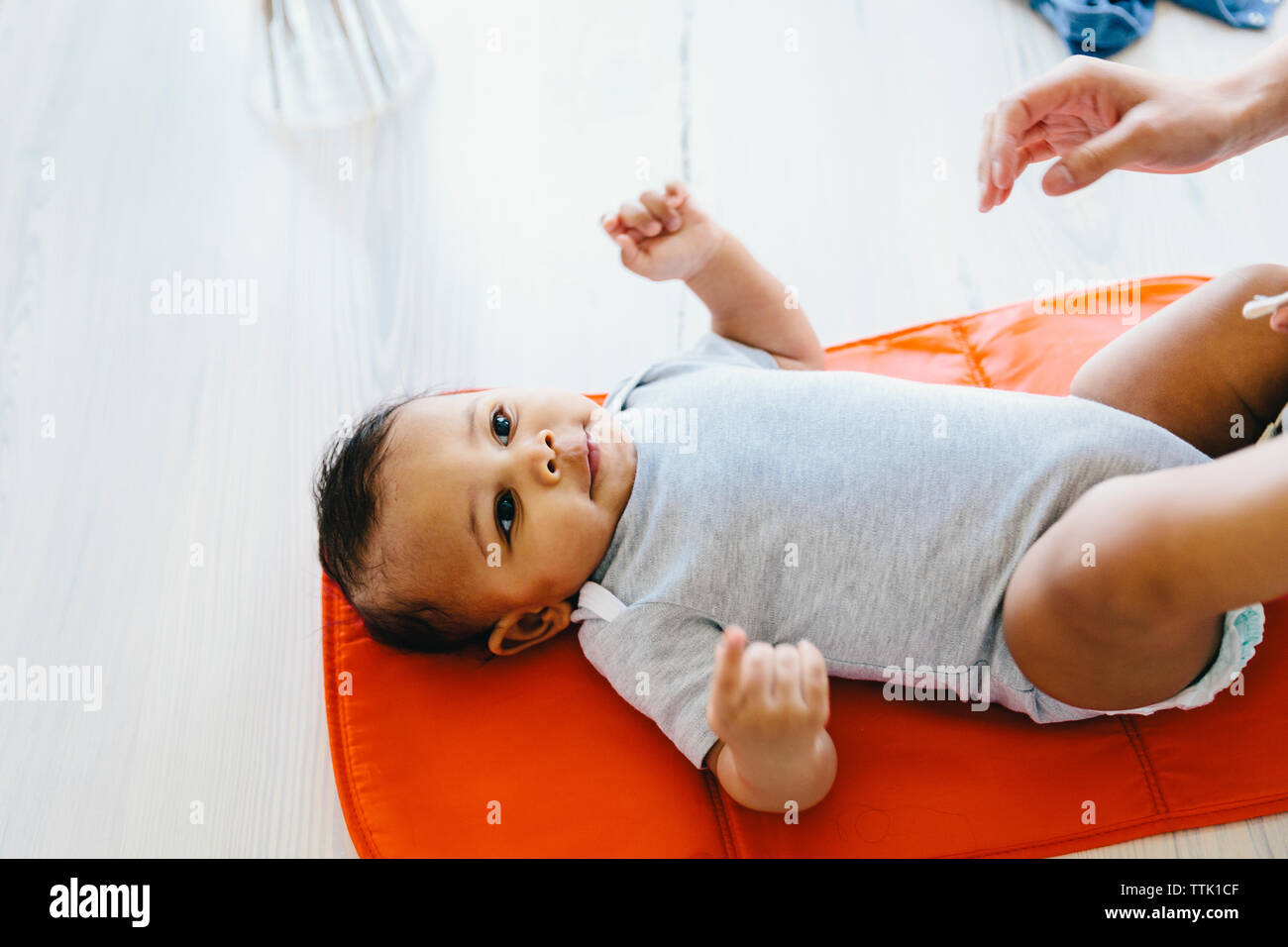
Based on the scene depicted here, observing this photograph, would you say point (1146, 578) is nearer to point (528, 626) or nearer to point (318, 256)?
point (528, 626)

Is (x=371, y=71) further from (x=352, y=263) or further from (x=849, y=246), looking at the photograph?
(x=849, y=246)

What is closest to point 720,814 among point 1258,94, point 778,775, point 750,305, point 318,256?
point 778,775

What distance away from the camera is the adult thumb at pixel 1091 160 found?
835mm

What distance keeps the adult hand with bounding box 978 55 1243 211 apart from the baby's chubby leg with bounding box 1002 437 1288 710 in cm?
28

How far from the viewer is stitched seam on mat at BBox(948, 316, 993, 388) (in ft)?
3.89

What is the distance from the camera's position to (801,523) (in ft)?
2.99

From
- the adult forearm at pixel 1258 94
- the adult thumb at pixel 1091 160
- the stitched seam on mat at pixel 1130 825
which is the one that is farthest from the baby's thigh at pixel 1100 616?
the adult forearm at pixel 1258 94

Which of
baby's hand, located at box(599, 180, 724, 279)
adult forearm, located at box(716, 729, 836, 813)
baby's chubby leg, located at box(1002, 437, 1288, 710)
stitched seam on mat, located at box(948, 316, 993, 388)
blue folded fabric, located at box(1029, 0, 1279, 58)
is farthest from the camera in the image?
blue folded fabric, located at box(1029, 0, 1279, 58)

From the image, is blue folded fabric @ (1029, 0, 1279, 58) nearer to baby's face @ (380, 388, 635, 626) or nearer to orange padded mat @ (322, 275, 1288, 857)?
orange padded mat @ (322, 275, 1288, 857)

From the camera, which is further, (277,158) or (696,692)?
(277,158)

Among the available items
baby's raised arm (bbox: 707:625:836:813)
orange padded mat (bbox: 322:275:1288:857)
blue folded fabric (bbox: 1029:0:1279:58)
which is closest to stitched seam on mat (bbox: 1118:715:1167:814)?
orange padded mat (bbox: 322:275:1288:857)
